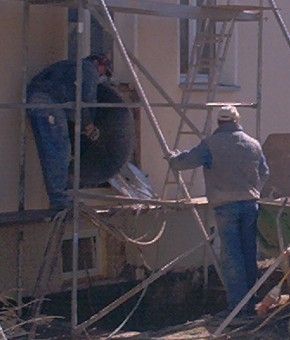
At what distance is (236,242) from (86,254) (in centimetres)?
187

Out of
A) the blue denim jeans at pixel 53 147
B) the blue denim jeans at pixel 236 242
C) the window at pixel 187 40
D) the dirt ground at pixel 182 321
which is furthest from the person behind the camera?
the window at pixel 187 40

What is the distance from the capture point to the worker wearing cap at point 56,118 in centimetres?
905

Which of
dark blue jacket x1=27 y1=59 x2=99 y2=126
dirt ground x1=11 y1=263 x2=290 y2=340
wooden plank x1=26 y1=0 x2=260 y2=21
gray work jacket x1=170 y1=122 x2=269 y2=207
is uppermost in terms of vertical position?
wooden plank x1=26 y1=0 x2=260 y2=21

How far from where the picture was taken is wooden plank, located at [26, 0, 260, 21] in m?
9.24

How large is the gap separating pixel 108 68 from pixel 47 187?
4.14ft

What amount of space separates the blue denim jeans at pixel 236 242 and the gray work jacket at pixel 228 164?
9 centimetres

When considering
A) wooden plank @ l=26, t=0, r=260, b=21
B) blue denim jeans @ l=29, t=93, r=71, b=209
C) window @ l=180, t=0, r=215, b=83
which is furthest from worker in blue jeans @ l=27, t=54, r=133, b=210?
window @ l=180, t=0, r=215, b=83

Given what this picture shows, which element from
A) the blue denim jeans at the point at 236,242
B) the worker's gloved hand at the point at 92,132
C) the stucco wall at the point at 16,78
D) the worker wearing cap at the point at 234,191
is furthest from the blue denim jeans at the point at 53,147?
the blue denim jeans at the point at 236,242

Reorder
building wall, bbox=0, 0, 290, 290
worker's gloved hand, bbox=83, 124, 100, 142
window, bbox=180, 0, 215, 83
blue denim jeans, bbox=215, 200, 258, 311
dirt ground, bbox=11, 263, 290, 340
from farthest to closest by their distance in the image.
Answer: window, bbox=180, 0, 215, 83 < worker's gloved hand, bbox=83, 124, 100, 142 < building wall, bbox=0, 0, 290, 290 < blue denim jeans, bbox=215, 200, 258, 311 < dirt ground, bbox=11, 263, 290, 340

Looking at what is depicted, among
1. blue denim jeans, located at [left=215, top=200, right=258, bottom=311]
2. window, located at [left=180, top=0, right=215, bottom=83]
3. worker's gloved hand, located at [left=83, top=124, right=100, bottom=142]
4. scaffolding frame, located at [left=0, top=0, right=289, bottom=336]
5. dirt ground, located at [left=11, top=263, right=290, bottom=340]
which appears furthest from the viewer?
window, located at [left=180, top=0, right=215, bottom=83]

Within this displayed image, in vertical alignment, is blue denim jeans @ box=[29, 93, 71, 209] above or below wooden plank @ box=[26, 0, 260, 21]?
below

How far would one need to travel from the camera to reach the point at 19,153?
9.33m

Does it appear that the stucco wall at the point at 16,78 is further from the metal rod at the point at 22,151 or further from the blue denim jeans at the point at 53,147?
the blue denim jeans at the point at 53,147

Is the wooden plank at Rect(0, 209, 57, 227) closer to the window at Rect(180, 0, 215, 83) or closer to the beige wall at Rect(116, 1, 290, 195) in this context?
the beige wall at Rect(116, 1, 290, 195)
